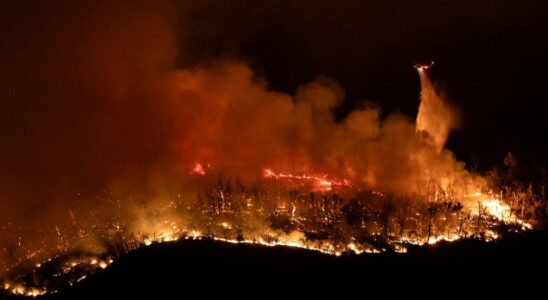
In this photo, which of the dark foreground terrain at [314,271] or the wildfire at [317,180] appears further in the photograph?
the wildfire at [317,180]

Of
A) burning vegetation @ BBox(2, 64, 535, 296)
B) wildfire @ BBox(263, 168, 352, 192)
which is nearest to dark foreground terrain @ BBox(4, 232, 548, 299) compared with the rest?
burning vegetation @ BBox(2, 64, 535, 296)

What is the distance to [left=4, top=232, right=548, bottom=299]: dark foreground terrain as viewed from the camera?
322 inches

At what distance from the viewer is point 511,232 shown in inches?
384

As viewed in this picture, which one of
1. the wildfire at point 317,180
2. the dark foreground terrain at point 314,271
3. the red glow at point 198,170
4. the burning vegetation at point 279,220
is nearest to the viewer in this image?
the dark foreground terrain at point 314,271

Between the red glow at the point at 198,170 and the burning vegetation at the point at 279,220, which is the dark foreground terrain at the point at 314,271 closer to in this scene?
the burning vegetation at the point at 279,220

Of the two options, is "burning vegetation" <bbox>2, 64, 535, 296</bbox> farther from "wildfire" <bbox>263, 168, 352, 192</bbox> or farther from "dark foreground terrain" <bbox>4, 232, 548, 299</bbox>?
"dark foreground terrain" <bbox>4, 232, 548, 299</bbox>

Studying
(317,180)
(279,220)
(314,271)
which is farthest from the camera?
(317,180)

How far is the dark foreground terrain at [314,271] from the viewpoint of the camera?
26.9 ft

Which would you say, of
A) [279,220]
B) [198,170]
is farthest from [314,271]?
[198,170]

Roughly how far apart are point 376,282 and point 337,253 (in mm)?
A: 1104

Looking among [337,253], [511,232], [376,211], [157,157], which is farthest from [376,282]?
[157,157]

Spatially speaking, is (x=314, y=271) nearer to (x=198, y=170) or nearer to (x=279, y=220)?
(x=279, y=220)

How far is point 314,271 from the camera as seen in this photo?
340 inches

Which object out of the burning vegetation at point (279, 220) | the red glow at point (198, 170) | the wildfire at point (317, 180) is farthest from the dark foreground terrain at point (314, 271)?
the red glow at point (198, 170)
